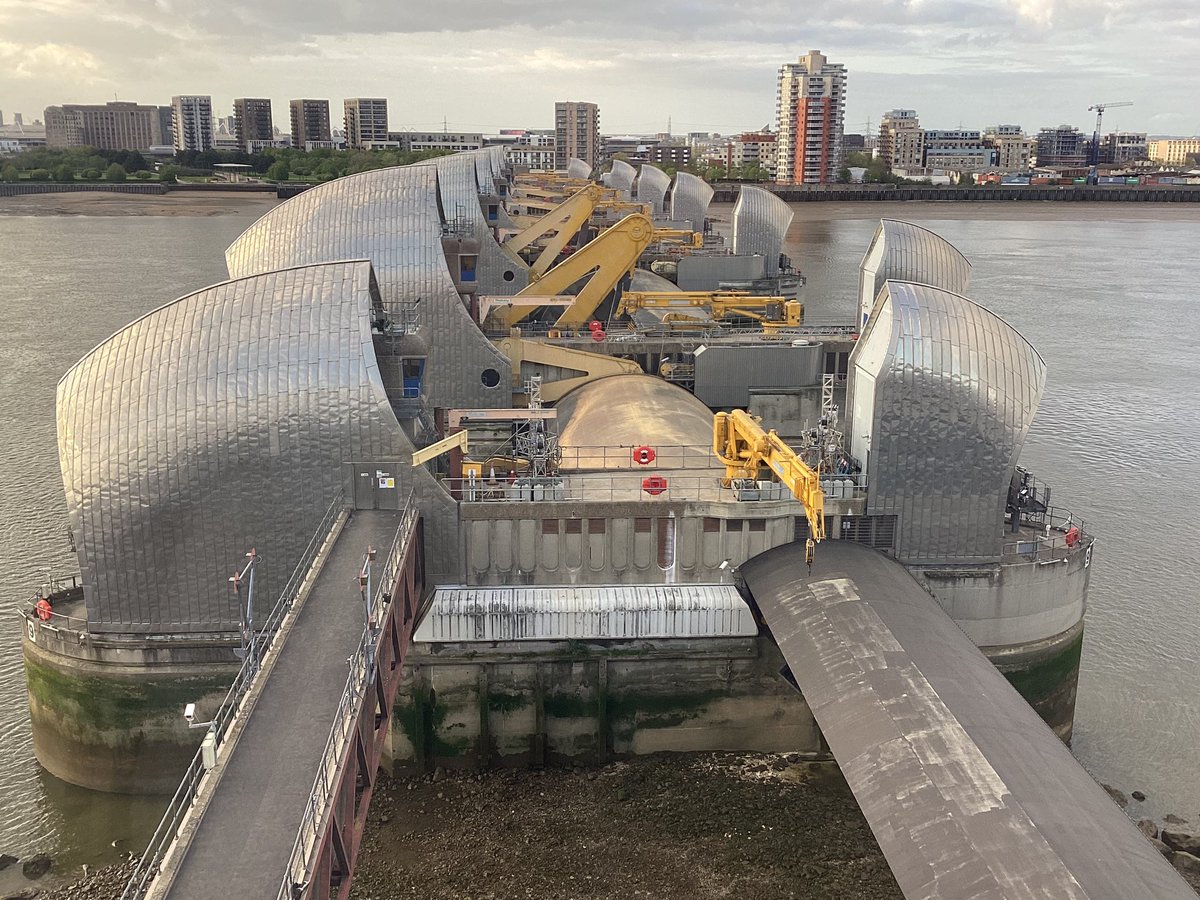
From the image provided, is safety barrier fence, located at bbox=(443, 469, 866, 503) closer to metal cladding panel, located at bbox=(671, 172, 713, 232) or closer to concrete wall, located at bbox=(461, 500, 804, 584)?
concrete wall, located at bbox=(461, 500, 804, 584)

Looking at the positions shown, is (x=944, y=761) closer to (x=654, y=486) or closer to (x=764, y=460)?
(x=764, y=460)

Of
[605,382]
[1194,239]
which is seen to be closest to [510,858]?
[605,382]

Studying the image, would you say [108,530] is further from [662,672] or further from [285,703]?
[662,672]

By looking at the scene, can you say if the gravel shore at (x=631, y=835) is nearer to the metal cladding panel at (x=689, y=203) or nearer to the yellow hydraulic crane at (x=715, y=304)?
the yellow hydraulic crane at (x=715, y=304)

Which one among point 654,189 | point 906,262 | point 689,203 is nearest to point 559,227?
point 906,262

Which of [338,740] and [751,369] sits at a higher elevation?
[751,369]

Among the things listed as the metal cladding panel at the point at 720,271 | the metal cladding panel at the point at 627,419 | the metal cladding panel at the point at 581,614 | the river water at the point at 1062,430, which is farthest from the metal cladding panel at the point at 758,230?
the metal cladding panel at the point at 581,614
